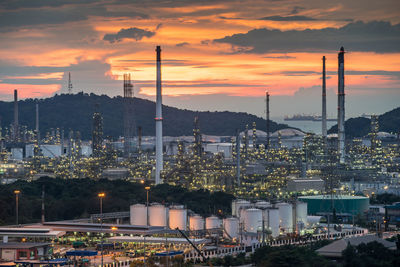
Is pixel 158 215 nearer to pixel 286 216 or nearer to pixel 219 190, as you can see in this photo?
pixel 286 216

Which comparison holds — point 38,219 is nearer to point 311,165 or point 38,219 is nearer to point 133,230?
point 133,230

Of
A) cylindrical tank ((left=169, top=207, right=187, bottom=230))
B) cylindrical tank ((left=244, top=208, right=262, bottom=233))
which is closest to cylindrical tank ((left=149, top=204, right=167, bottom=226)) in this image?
cylindrical tank ((left=169, top=207, right=187, bottom=230))

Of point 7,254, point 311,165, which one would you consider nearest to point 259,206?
point 7,254

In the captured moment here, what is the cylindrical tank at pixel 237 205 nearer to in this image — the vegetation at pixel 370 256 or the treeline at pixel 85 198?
the treeline at pixel 85 198

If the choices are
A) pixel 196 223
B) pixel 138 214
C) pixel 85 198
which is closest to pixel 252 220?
pixel 196 223

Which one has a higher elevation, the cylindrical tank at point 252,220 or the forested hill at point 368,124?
the forested hill at point 368,124

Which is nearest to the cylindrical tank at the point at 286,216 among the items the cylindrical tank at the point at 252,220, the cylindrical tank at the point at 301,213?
the cylindrical tank at the point at 301,213
